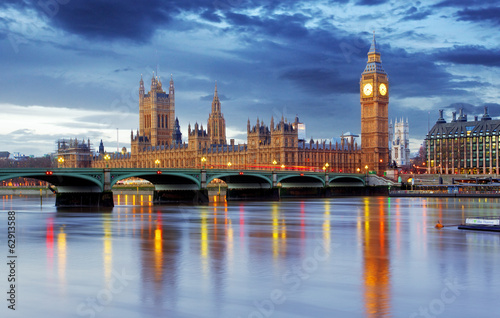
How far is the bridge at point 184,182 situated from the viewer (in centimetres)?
6631

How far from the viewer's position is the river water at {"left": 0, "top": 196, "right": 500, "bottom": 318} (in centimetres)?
1834

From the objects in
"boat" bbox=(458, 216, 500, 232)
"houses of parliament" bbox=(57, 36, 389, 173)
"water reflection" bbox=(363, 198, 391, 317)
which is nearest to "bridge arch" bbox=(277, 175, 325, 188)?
"houses of parliament" bbox=(57, 36, 389, 173)

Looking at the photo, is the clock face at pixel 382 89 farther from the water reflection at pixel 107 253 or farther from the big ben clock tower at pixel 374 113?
the water reflection at pixel 107 253

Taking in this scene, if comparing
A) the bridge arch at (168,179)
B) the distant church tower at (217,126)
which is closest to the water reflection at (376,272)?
the bridge arch at (168,179)

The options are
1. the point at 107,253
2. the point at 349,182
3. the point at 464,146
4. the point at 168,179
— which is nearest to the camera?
the point at 107,253

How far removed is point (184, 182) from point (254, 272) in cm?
5929

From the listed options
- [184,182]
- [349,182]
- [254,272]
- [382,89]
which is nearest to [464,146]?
[382,89]

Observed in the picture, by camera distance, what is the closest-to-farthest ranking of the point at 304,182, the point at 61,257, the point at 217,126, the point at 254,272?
the point at 254,272 < the point at 61,257 < the point at 304,182 < the point at 217,126

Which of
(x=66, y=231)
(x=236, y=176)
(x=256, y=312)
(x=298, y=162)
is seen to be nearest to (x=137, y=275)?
(x=256, y=312)

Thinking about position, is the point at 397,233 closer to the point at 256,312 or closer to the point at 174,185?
the point at 256,312

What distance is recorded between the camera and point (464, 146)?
16262 cm

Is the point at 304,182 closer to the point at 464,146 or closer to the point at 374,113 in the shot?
the point at 374,113

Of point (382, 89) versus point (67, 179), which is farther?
point (382, 89)

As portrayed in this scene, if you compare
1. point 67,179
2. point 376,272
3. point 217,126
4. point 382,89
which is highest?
point 382,89
